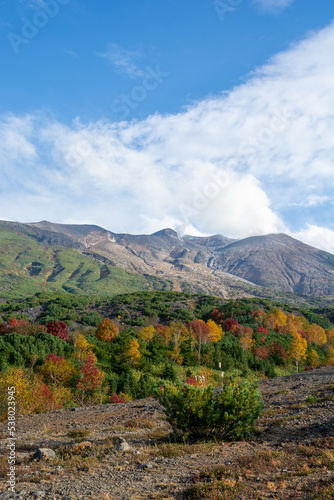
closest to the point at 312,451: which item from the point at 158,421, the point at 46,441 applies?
the point at 158,421

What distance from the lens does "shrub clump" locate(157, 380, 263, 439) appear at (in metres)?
11.6

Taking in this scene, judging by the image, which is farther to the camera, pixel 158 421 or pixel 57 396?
pixel 57 396

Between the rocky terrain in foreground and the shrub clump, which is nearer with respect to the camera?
the rocky terrain in foreground

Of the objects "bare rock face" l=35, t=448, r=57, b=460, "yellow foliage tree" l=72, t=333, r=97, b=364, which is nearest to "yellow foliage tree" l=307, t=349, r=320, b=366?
"yellow foliage tree" l=72, t=333, r=97, b=364

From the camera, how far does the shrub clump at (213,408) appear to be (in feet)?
38.1

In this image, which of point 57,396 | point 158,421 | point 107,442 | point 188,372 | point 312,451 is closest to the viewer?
point 312,451

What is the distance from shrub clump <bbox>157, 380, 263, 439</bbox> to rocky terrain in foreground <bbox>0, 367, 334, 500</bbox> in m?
0.64

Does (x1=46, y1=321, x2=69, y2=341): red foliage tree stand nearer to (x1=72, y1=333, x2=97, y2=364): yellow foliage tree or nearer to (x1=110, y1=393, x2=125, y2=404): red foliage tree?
(x1=72, y1=333, x2=97, y2=364): yellow foliage tree

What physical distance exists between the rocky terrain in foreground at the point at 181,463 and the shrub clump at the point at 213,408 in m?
0.64

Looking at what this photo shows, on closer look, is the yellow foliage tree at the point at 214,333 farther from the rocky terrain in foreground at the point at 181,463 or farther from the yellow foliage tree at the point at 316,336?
the rocky terrain in foreground at the point at 181,463

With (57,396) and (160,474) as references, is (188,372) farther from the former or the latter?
(160,474)

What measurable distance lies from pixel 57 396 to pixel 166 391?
2486 cm

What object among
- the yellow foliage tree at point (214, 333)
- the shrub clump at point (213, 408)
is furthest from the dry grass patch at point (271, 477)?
the yellow foliage tree at point (214, 333)

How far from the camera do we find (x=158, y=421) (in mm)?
18188
